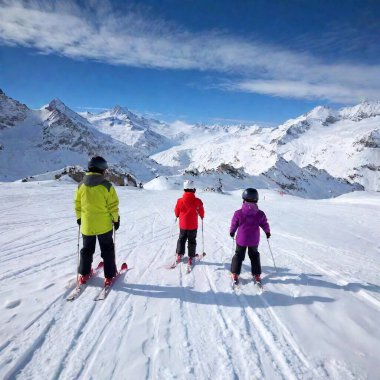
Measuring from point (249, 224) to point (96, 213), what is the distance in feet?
10.1

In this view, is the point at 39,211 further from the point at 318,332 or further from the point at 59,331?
the point at 318,332

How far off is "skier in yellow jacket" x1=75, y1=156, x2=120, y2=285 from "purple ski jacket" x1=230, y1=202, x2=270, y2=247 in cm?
254

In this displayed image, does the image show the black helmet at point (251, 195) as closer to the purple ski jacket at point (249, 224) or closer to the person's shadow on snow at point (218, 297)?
the purple ski jacket at point (249, 224)

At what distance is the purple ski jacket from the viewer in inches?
251

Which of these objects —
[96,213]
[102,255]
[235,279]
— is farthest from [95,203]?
[235,279]

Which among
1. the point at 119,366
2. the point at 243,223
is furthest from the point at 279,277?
the point at 119,366

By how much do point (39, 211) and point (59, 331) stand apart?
1276 centimetres

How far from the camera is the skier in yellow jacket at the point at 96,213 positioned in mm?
5816

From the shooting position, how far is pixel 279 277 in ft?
22.7

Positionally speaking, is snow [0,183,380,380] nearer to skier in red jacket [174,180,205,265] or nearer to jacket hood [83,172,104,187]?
skier in red jacket [174,180,205,265]

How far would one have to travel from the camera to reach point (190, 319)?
195 inches

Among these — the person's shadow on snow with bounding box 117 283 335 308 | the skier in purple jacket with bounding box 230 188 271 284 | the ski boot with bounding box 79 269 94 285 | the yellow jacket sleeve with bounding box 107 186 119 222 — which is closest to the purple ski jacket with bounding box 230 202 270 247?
the skier in purple jacket with bounding box 230 188 271 284

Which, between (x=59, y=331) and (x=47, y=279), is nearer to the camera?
→ (x=59, y=331)

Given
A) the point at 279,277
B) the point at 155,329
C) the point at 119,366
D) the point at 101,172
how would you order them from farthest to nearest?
the point at 279,277 < the point at 101,172 < the point at 155,329 < the point at 119,366
